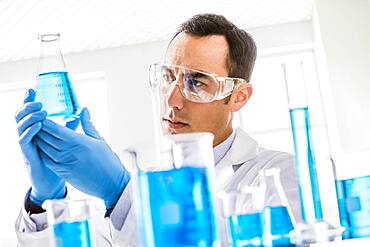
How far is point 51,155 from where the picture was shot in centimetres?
137

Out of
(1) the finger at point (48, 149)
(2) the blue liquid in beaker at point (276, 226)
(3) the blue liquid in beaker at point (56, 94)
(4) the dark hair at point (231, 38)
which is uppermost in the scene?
(4) the dark hair at point (231, 38)

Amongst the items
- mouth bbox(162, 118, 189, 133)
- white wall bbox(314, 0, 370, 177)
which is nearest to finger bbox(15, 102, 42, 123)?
mouth bbox(162, 118, 189, 133)

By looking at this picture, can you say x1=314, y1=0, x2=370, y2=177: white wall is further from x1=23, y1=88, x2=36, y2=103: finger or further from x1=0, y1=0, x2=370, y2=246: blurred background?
x1=23, y1=88, x2=36, y2=103: finger

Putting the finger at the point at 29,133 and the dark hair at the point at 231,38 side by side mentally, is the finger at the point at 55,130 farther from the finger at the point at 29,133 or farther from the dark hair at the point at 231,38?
the dark hair at the point at 231,38

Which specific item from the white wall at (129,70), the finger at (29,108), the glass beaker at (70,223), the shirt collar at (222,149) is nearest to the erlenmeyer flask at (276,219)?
the glass beaker at (70,223)

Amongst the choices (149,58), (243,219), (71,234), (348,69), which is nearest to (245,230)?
(243,219)

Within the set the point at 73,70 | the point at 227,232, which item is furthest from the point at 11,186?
the point at 227,232

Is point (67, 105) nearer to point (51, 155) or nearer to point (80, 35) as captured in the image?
point (51, 155)

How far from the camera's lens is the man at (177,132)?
4.44ft

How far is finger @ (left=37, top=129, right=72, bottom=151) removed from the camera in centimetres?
131

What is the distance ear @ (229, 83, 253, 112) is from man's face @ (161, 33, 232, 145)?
0.09 ft

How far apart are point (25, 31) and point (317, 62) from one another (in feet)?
9.90

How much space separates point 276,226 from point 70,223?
334 mm

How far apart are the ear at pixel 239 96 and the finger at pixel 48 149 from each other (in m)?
0.87
